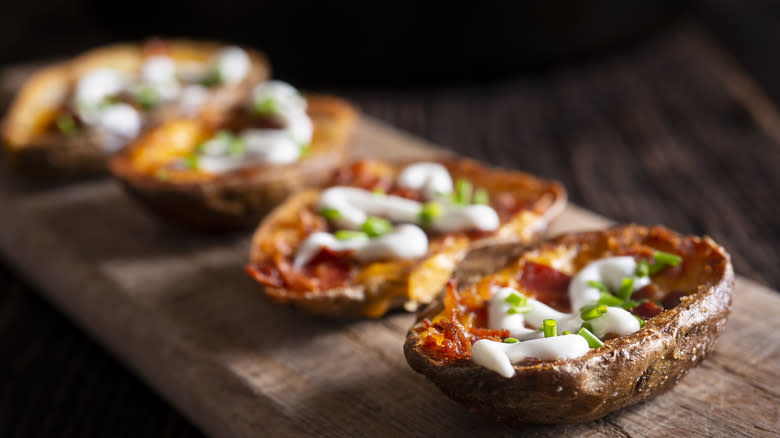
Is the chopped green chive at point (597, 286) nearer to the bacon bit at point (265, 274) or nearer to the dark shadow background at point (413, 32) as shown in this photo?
the bacon bit at point (265, 274)

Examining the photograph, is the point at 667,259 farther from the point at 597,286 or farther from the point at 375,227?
the point at 375,227

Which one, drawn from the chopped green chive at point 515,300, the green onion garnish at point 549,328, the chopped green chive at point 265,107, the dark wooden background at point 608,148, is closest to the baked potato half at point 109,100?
the chopped green chive at point 265,107

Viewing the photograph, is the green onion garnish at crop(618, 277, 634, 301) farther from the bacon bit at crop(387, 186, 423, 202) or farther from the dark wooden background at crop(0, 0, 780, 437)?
the dark wooden background at crop(0, 0, 780, 437)

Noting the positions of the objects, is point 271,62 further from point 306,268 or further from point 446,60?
point 306,268

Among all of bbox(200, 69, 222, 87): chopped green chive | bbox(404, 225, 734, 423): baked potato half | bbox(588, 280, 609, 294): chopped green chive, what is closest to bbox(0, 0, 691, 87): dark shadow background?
bbox(200, 69, 222, 87): chopped green chive

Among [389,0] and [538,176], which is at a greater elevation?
[389,0]

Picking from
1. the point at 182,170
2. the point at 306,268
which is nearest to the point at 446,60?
the point at 182,170
